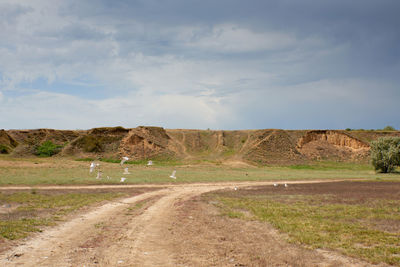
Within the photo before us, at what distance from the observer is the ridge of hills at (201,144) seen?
226 feet

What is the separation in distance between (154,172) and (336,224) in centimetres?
3389

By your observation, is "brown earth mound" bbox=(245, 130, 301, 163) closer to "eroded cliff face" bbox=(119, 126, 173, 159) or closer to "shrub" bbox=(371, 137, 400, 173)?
"shrub" bbox=(371, 137, 400, 173)

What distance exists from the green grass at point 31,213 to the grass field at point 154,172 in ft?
37.9

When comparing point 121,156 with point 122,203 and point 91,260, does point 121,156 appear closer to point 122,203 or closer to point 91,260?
point 122,203

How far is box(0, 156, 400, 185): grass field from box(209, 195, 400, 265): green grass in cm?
1820

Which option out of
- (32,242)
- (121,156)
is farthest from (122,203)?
(121,156)

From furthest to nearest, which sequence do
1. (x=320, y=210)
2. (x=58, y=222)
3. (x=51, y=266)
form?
1. (x=320, y=210)
2. (x=58, y=222)
3. (x=51, y=266)

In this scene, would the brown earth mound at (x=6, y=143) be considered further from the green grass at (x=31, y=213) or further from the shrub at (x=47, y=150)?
the green grass at (x=31, y=213)

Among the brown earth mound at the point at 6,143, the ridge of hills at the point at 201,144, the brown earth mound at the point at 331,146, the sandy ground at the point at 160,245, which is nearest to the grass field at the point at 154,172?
the brown earth mound at the point at 331,146

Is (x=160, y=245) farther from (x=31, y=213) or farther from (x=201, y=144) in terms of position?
(x=201, y=144)

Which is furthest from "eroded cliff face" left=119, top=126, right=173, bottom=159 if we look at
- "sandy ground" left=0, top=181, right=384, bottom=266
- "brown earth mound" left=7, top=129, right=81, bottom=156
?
"sandy ground" left=0, top=181, right=384, bottom=266

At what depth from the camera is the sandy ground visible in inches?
326

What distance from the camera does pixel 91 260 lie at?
8.10 meters

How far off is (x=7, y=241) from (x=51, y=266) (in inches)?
119
